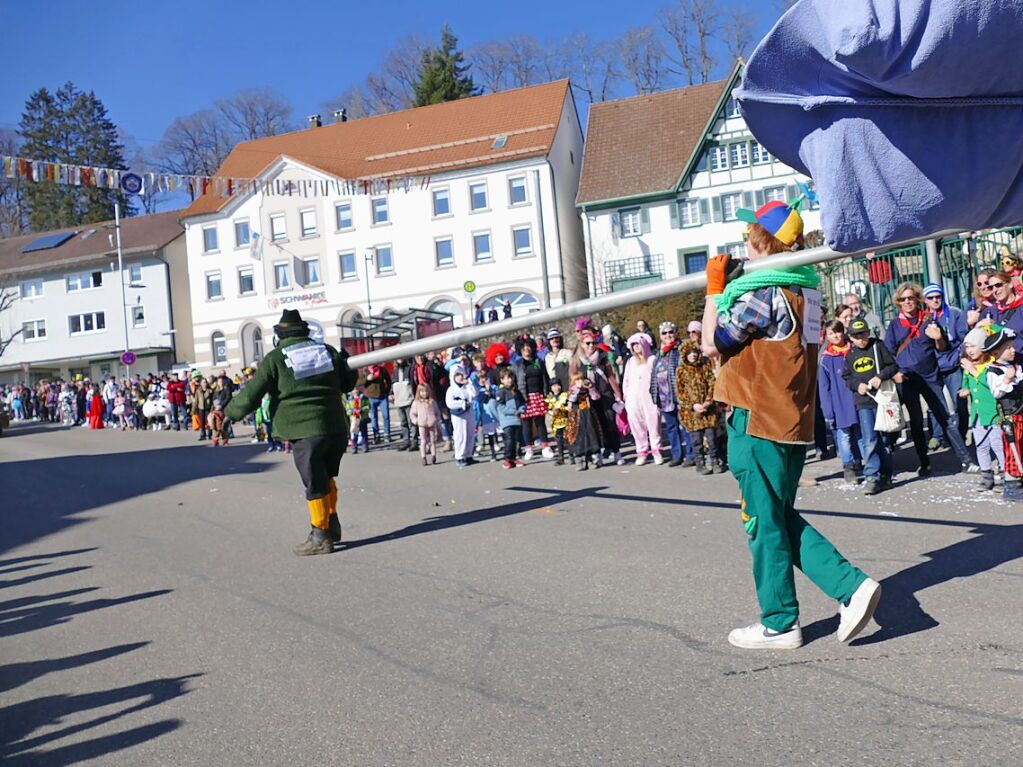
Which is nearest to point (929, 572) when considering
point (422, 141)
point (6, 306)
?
point (422, 141)

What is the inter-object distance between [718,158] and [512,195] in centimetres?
1022

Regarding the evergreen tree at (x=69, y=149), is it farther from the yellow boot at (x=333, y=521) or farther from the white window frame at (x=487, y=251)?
the yellow boot at (x=333, y=521)

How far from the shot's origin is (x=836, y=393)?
32.4 feet

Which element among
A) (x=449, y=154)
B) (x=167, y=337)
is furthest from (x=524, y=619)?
(x=167, y=337)

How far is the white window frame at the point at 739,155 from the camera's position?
1698 inches

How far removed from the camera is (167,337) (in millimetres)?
59000

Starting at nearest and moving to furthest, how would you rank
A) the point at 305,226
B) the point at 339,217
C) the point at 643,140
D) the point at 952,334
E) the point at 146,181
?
the point at 952,334 < the point at 146,181 < the point at 643,140 < the point at 339,217 < the point at 305,226

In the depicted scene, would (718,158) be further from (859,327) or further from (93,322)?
(93,322)

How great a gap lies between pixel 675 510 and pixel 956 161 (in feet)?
22.0

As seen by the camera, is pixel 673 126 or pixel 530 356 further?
pixel 673 126

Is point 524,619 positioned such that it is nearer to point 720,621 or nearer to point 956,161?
point 720,621

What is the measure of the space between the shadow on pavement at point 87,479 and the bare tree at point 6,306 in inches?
1739

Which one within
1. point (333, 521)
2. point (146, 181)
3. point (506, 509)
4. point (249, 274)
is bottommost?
point (506, 509)

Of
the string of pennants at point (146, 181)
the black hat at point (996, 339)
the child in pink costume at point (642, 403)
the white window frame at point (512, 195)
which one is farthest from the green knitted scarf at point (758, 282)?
the white window frame at point (512, 195)
